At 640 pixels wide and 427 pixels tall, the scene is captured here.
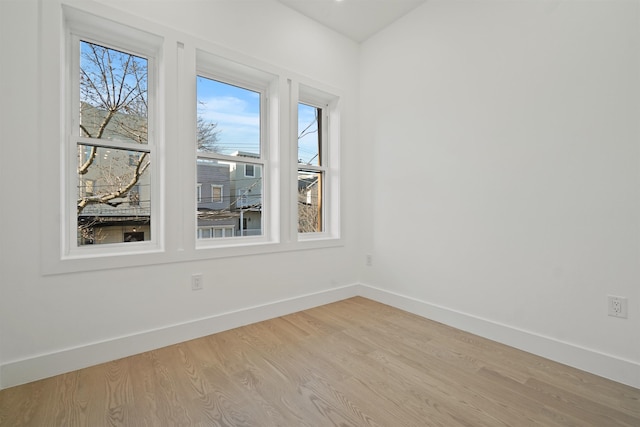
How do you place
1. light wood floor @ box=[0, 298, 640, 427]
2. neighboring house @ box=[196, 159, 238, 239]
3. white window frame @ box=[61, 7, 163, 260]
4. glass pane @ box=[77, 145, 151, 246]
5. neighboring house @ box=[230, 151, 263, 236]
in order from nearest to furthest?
light wood floor @ box=[0, 298, 640, 427]
white window frame @ box=[61, 7, 163, 260]
glass pane @ box=[77, 145, 151, 246]
neighboring house @ box=[196, 159, 238, 239]
neighboring house @ box=[230, 151, 263, 236]

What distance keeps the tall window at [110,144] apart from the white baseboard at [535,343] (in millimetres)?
2494

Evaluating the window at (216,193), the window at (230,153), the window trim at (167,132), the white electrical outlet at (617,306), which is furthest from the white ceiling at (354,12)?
the white electrical outlet at (617,306)

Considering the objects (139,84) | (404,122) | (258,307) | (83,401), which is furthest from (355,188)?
(83,401)

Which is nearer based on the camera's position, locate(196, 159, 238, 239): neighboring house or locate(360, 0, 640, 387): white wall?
locate(360, 0, 640, 387): white wall

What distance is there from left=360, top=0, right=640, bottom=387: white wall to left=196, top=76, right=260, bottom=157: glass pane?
1.37 meters

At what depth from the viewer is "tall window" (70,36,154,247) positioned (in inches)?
80.6

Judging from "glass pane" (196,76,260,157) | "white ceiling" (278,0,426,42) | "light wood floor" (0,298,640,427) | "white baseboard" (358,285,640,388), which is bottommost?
"light wood floor" (0,298,640,427)

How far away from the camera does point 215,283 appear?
2.42 metres

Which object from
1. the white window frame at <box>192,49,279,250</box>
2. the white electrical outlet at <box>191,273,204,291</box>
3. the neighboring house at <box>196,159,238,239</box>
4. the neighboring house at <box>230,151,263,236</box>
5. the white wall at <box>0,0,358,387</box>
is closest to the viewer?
the white wall at <box>0,0,358,387</box>

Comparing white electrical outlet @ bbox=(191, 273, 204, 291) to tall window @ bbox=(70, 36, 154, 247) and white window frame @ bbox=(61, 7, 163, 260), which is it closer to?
white window frame @ bbox=(61, 7, 163, 260)

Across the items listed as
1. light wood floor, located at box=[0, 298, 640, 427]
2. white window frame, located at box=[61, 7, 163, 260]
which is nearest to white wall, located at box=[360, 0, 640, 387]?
light wood floor, located at box=[0, 298, 640, 427]

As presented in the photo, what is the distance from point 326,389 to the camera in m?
1.68

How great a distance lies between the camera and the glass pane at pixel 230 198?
255 cm

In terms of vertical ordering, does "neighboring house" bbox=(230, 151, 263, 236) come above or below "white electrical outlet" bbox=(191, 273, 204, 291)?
above
